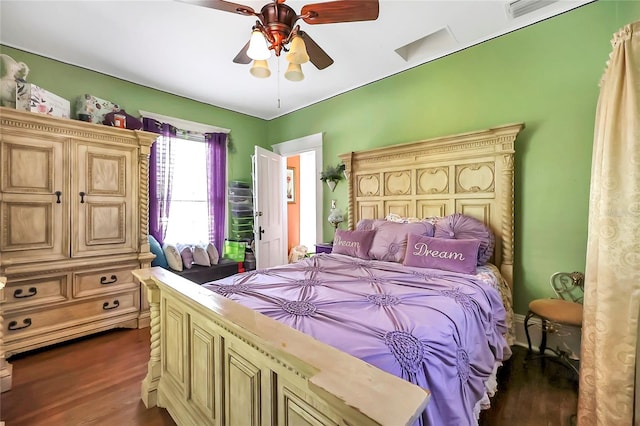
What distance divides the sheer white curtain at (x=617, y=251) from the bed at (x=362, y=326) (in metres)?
0.45

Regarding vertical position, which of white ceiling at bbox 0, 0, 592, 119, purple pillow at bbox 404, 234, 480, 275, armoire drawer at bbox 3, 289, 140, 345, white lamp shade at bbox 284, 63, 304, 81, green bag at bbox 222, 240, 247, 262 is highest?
white ceiling at bbox 0, 0, 592, 119

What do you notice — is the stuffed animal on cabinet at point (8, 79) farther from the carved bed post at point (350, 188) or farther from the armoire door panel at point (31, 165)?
the carved bed post at point (350, 188)

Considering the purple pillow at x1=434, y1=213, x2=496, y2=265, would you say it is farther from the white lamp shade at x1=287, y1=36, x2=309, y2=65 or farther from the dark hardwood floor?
the white lamp shade at x1=287, y1=36, x2=309, y2=65

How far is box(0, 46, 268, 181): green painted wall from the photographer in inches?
108

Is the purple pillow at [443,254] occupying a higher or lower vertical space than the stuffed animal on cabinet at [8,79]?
lower

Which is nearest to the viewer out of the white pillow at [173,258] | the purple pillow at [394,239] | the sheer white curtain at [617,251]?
the sheer white curtain at [617,251]

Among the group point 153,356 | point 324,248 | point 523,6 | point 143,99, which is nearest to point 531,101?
point 523,6

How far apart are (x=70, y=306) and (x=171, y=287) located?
1.89m

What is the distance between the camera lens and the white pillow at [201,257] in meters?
3.43

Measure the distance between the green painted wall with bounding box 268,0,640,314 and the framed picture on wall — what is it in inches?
124

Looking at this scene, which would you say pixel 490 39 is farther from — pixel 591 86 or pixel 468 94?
pixel 591 86

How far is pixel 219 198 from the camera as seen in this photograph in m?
4.07

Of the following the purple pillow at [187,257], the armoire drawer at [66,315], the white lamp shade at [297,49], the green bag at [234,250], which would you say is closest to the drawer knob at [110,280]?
the armoire drawer at [66,315]

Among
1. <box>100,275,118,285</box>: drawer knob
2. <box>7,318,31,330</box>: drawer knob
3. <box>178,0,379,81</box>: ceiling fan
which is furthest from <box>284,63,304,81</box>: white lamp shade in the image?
<box>7,318,31,330</box>: drawer knob
